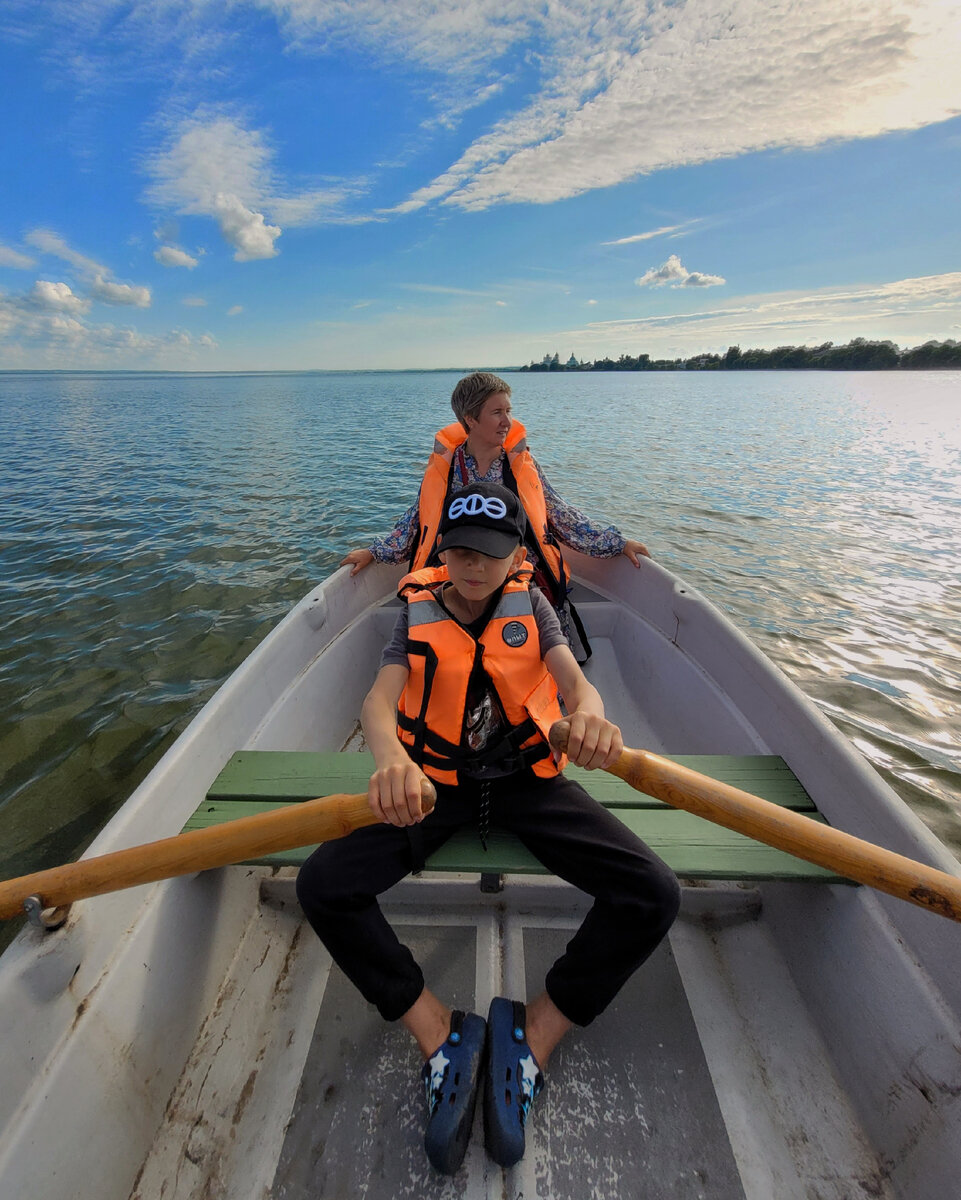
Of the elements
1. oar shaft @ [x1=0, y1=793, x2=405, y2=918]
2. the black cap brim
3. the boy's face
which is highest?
the black cap brim

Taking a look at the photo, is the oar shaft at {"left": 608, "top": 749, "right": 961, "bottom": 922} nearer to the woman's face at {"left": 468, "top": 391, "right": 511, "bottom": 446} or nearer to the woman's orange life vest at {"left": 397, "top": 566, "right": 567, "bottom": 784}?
the woman's orange life vest at {"left": 397, "top": 566, "right": 567, "bottom": 784}

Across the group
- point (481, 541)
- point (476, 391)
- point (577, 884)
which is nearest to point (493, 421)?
point (476, 391)

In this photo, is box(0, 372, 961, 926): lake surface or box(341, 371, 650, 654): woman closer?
box(341, 371, 650, 654): woman

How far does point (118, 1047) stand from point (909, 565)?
9644 millimetres

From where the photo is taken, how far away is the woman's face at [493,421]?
10.9 ft

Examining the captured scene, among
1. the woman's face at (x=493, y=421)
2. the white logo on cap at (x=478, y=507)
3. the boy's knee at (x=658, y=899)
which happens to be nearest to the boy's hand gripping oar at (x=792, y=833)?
the boy's knee at (x=658, y=899)

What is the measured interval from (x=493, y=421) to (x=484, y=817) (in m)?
2.29

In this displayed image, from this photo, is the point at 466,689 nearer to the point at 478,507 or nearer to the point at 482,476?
Answer: the point at 478,507

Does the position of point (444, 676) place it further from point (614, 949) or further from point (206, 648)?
point (206, 648)

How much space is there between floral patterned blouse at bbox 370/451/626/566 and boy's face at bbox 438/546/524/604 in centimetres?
202

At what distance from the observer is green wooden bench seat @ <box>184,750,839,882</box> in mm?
1961

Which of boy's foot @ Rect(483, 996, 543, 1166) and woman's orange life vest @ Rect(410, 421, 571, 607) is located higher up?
woman's orange life vest @ Rect(410, 421, 571, 607)

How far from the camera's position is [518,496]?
3.75m

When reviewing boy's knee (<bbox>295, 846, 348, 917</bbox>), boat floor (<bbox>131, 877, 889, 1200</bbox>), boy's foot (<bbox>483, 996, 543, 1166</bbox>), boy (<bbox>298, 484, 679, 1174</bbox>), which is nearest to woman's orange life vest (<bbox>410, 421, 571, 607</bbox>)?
boy (<bbox>298, 484, 679, 1174</bbox>)
